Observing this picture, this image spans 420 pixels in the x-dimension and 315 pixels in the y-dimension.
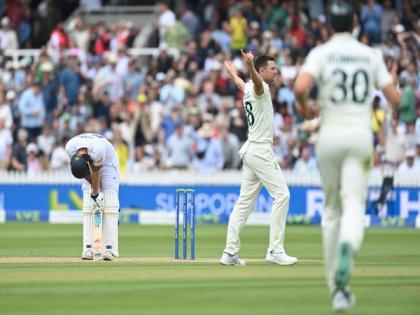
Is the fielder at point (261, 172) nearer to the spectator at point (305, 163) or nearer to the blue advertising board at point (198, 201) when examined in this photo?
the blue advertising board at point (198, 201)

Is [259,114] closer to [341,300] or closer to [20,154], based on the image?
[341,300]

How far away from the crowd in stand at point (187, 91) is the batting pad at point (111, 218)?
11.1 meters

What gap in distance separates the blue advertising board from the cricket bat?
1082cm

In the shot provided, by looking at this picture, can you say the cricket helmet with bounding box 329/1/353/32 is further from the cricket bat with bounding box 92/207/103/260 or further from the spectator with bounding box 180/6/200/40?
the spectator with bounding box 180/6/200/40

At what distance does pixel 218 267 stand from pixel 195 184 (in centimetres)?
1278

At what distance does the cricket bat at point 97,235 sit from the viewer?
1462cm

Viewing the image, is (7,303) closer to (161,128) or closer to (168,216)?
(168,216)

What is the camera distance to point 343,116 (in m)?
9.84

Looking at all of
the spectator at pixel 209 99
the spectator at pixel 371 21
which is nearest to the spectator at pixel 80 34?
the spectator at pixel 209 99

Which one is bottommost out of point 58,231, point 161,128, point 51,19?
point 58,231

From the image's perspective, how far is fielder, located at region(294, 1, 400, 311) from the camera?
32.0 ft

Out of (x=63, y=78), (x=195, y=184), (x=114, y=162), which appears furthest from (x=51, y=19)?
(x=114, y=162)

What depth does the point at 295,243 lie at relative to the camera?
63.2ft

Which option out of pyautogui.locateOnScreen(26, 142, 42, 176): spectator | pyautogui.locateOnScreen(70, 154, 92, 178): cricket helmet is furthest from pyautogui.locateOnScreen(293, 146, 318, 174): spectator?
pyautogui.locateOnScreen(70, 154, 92, 178): cricket helmet
